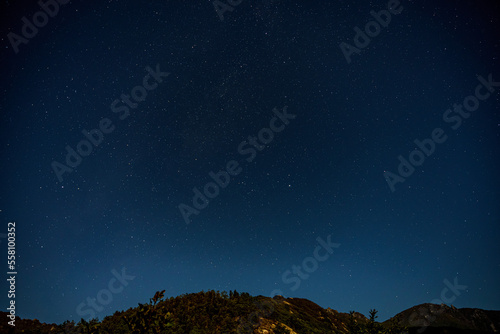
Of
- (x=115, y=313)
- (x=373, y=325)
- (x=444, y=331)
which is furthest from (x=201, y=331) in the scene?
(x=373, y=325)

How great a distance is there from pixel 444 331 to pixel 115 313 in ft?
87.9

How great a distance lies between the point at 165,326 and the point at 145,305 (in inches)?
53.5

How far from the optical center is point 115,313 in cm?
2358

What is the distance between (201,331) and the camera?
661 inches

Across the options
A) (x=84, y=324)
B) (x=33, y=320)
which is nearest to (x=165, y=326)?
(x=84, y=324)

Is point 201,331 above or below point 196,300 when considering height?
below

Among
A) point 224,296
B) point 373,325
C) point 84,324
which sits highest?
point 84,324

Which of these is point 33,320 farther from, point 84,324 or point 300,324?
point 300,324

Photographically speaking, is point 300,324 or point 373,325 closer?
point 300,324

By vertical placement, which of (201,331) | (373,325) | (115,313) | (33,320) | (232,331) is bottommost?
(373,325)

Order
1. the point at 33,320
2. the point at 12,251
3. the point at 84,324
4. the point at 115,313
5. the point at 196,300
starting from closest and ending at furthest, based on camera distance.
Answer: the point at 84,324 → the point at 12,251 → the point at 196,300 → the point at 115,313 → the point at 33,320

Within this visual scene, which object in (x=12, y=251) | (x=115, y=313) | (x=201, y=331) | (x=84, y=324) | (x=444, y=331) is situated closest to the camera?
(x=444, y=331)

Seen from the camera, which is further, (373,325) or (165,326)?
(373,325)

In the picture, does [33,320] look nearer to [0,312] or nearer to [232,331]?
[0,312]
